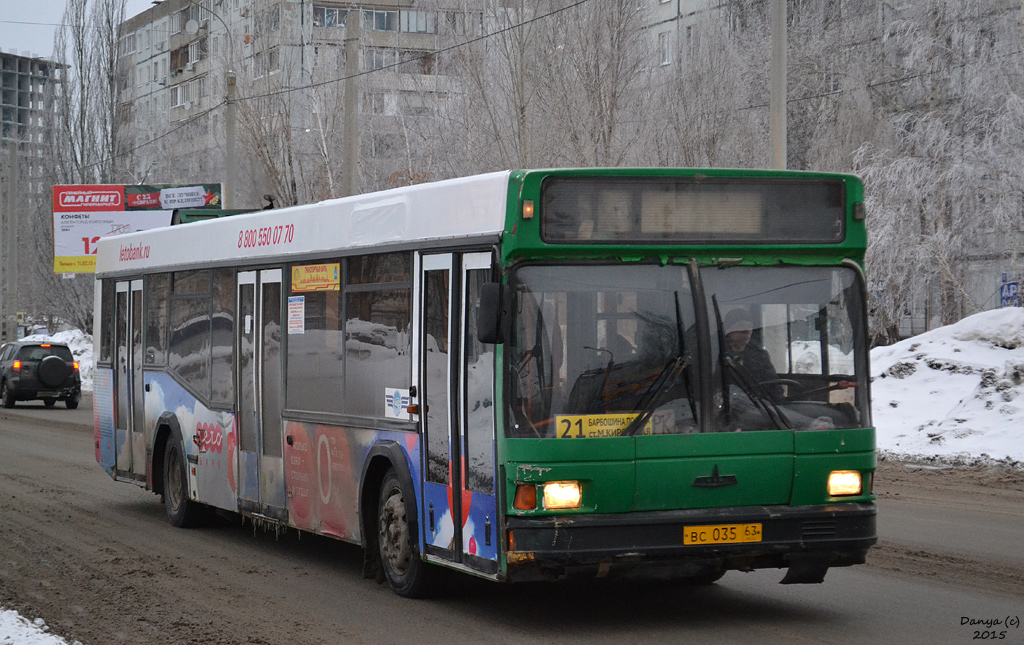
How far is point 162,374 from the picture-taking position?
43.8 ft

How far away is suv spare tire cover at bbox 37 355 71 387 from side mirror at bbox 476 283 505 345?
30809 millimetres

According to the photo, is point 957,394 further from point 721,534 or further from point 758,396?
point 721,534

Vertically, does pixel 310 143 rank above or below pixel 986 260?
above

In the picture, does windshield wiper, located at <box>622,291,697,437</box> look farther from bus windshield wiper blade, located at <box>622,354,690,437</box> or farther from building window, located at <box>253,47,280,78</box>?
building window, located at <box>253,47,280,78</box>

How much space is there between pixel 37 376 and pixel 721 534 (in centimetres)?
3135

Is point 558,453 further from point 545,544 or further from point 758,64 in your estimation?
→ point 758,64

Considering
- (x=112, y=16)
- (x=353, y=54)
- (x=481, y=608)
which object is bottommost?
(x=481, y=608)

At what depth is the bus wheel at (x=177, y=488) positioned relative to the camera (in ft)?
42.3

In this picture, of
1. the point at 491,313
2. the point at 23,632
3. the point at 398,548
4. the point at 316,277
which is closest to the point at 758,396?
the point at 491,313

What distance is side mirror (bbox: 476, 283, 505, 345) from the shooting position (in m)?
7.29

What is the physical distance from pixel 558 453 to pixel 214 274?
5.69 meters

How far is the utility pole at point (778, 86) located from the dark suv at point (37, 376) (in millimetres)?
23618

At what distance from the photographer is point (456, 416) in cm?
805

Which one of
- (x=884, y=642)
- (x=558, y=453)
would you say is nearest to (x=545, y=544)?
(x=558, y=453)
